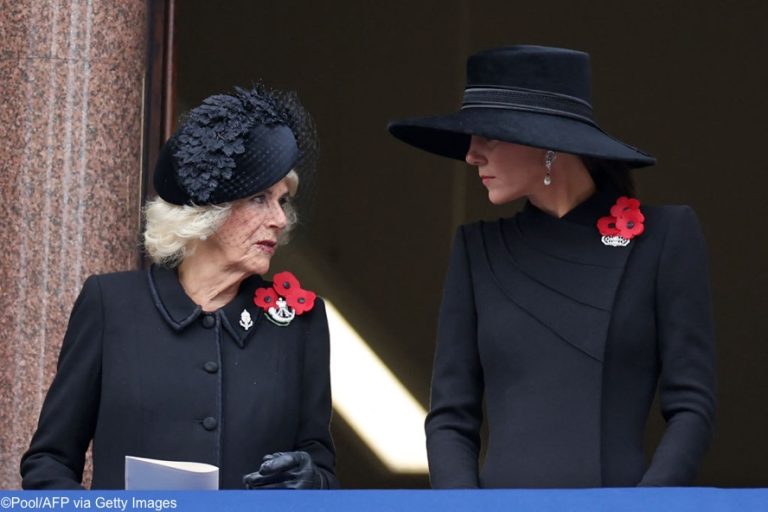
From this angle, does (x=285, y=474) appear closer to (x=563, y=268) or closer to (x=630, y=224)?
(x=563, y=268)

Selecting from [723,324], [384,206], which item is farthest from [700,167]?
[384,206]

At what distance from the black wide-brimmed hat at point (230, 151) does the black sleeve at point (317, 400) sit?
339 mm

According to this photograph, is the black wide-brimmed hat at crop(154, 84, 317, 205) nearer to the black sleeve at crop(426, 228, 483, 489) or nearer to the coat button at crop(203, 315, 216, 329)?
the coat button at crop(203, 315, 216, 329)

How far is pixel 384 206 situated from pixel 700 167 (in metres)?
1.80

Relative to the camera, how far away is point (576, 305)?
3893 millimetres

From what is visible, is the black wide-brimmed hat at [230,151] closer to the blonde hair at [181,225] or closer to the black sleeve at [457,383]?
the blonde hair at [181,225]

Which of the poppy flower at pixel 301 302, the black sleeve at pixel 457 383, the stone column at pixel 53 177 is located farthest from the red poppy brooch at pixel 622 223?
the stone column at pixel 53 177

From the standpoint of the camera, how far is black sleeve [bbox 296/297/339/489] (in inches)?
167

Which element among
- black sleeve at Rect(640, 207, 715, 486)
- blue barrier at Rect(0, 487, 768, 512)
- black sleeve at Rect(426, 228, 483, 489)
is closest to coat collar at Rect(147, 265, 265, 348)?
black sleeve at Rect(426, 228, 483, 489)

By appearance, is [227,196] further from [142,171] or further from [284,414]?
[142,171]

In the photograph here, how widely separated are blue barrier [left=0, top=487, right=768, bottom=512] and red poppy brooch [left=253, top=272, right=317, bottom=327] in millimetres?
1237

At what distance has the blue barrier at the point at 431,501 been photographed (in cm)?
308

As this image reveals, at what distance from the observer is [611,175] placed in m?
4.01

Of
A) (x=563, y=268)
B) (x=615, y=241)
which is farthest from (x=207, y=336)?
(x=615, y=241)
